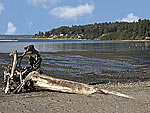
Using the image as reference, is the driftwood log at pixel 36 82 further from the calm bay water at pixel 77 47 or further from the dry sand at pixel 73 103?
the calm bay water at pixel 77 47

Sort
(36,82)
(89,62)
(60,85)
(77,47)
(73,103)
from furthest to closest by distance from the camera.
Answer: (77,47) < (89,62) < (36,82) < (60,85) < (73,103)

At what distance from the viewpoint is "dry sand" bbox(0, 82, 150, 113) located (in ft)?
36.2

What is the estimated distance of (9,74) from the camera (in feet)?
52.8

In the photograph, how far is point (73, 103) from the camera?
12.3m

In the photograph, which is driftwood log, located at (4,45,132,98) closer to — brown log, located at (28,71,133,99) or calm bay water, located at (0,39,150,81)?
brown log, located at (28,71,133,99)

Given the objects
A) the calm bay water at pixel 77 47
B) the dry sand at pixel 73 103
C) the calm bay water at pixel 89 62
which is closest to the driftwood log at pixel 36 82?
the dry sand at pixel 73 103

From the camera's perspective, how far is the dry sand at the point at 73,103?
1104 cm

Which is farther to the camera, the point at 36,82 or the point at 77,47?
the point at 77,47

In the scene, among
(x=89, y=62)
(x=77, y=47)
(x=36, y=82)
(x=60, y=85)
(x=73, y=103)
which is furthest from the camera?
(x=77, y=47)

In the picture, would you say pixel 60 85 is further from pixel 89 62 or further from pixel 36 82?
pixel 89 62

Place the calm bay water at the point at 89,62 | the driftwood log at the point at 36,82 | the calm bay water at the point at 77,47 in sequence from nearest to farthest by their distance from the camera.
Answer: the driftwood log at the point at 36,82 → the calm bay water at the point at 89,62 → the calm bay water at the point at 77,47

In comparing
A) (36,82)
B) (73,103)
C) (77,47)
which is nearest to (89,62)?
(36,82)

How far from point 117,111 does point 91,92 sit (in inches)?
135

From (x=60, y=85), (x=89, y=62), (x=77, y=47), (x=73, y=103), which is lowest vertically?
(x=89, y=62)
